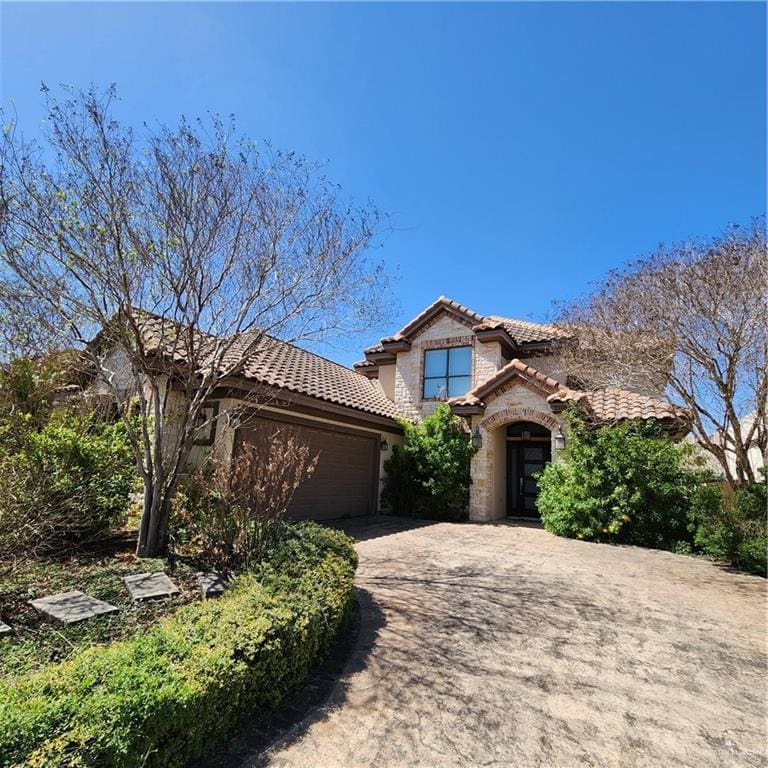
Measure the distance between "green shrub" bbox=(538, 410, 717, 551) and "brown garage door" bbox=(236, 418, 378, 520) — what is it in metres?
5.70

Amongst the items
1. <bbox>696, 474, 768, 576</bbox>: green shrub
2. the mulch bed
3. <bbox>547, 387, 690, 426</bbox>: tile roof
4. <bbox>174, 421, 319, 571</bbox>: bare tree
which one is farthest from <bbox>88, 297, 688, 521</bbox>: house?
the mulch bed

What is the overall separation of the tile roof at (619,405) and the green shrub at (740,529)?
7.95 ft

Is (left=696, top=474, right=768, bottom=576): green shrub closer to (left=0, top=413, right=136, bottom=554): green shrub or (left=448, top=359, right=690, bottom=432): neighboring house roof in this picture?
(left=448, top=359, right=690, bottom=432): neighboring house roof

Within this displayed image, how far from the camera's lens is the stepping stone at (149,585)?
16.0 ft

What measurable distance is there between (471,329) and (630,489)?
7.62m

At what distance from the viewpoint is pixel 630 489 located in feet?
35.2

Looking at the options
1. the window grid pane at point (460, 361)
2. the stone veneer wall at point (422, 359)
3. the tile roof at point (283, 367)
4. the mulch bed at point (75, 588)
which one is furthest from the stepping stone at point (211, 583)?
the window grid pane at point (460, 361)

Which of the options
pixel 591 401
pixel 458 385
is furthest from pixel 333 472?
pixel 591 401

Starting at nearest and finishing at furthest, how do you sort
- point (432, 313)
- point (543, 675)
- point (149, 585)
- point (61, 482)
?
1. point (543, 675)
2. point (149, 585)
3. point (61, 482)
4. point (432, 313)

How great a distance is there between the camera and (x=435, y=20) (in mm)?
8133

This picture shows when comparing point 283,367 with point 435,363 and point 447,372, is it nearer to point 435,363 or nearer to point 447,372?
point 435,363

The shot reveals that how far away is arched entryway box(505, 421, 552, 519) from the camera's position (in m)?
15.3

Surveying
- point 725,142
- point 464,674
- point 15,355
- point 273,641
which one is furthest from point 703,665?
point 15,355

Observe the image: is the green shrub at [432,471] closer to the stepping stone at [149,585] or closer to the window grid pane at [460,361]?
the window grid pane at [460,361]
